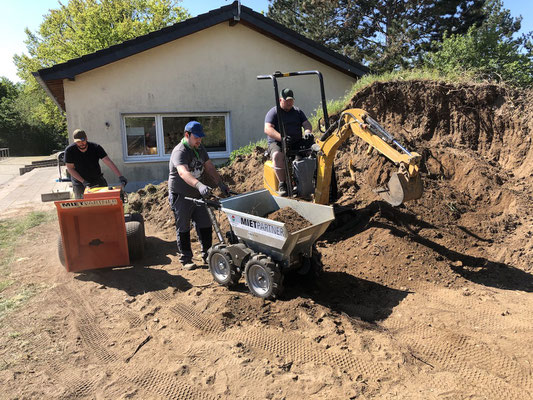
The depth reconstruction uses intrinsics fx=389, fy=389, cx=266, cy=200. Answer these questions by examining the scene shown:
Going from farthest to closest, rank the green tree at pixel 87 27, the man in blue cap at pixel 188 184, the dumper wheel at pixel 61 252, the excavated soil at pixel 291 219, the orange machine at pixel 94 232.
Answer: the green tree at pixel 87 27
the dumper wheel at pixel 61 252
the orange machine at pixel 94 232
the man in blue cap at pixel 188 184
the excavated soil at pixel 291 219

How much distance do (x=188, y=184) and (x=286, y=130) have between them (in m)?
1.77

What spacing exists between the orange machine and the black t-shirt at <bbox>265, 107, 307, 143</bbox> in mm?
2490

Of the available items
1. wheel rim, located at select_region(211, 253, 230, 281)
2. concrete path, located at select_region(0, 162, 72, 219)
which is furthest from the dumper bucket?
concrete path, located at select_region(0, 162, 72, 219)

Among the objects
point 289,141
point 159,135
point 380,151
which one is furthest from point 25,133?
point 380,151

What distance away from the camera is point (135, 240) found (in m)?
6.04

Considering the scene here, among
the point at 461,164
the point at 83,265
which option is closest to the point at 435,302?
the point at 461,164

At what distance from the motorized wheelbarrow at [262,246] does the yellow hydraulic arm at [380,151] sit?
1040mm

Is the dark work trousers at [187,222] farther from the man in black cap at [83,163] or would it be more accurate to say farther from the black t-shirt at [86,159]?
the black t-shirt at [86,159]

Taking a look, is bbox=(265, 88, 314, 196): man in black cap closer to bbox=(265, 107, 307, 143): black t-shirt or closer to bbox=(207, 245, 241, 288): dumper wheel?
bbox=(265, 107, 307, 143): black t-shirt

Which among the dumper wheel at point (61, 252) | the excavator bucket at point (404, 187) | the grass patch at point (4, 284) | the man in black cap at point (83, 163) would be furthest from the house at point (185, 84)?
the excavator bucket at point (404, 187)

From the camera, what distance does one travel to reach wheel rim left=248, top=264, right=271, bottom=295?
14.1 feet

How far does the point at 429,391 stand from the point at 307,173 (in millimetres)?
3438

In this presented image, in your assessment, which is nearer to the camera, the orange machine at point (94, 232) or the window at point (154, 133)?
the orange machine at point (94, 232)

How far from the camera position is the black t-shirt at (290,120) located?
5.86 meters
